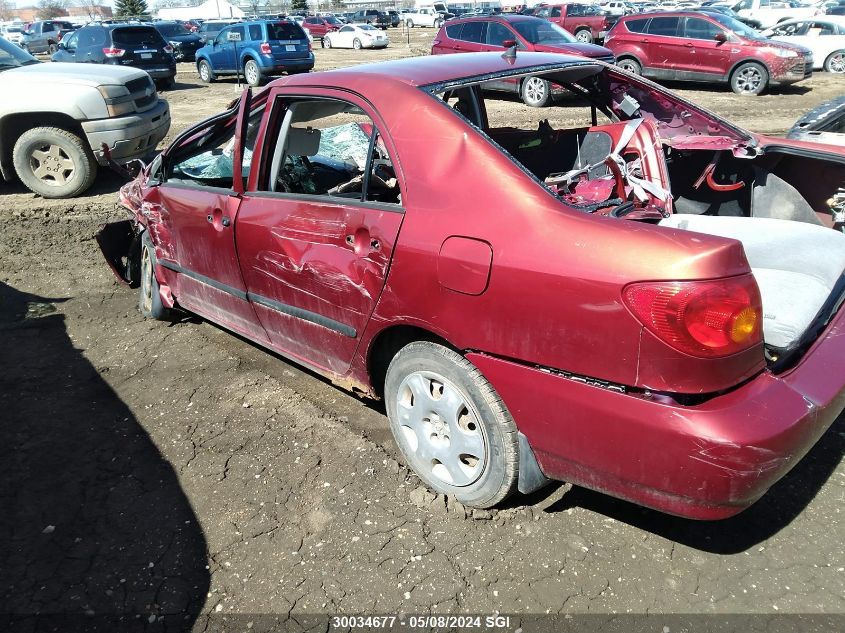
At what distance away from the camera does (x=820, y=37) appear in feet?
54.3

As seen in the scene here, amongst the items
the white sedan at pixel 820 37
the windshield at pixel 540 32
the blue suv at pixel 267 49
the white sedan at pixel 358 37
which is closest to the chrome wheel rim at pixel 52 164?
the windshield at pixel 540 32

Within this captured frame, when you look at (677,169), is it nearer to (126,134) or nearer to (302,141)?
(302,141)

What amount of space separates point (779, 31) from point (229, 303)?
18.4m

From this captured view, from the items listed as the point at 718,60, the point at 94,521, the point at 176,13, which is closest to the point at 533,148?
the point at 94,521

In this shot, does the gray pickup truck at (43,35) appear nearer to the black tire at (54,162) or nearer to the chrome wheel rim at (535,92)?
the chrome wheel rim at (535,92)

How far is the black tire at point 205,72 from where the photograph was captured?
20.0 meters

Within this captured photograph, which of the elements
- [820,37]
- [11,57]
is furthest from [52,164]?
[820,37]

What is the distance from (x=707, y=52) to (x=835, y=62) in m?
5.07

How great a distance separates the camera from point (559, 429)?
7.14 ft

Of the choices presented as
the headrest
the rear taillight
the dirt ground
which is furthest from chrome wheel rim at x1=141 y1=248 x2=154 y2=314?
the rear taillight

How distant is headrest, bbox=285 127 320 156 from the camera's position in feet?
10.6

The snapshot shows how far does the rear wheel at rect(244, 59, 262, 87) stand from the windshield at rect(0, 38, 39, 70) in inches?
409

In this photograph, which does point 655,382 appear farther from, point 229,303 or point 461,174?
point 229,303

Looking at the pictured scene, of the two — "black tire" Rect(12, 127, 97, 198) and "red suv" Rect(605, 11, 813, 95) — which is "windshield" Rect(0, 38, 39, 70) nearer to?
"black tire" Rect(12, 127, 97, 198)
